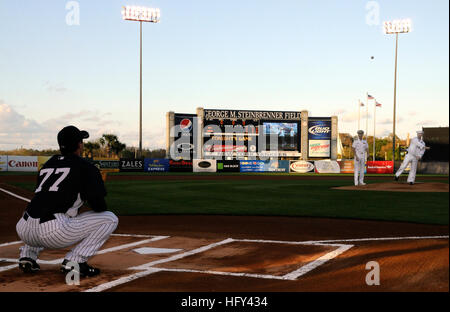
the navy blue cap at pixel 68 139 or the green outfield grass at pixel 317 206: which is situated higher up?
the navy blue cap at pixel 68 139

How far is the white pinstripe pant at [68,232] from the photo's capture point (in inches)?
170

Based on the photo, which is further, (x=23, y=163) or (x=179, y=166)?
(x=179, y=166)

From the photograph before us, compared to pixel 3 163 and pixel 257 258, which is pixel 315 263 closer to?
pixel 257 258

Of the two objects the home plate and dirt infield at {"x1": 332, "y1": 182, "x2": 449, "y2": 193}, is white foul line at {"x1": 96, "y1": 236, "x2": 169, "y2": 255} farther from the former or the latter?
dirt infield at {"x1": 332, "y1": 182, "x2": 449, "y2": 193}

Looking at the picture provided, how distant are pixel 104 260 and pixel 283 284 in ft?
8.00

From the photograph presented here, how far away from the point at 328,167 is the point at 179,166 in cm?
1528

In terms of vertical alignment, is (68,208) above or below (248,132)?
below

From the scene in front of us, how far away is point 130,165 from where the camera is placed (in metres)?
41.3

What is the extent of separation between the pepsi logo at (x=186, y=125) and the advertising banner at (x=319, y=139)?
48.6 ft

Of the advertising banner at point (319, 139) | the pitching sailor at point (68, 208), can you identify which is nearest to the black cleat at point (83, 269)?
the pitching sailor at point (68, 208)

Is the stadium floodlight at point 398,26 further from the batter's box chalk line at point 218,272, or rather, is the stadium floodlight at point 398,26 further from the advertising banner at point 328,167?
the batter's box chalk line at point 218,272

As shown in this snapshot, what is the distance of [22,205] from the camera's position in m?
13.1

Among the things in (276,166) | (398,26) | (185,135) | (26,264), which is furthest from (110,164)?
(26,264)

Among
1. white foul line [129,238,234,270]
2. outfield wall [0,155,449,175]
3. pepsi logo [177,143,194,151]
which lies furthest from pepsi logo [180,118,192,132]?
white foul line [129,238,234,270]
